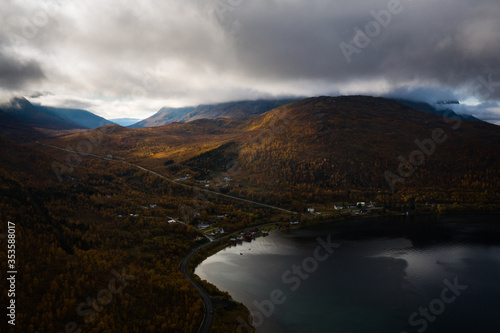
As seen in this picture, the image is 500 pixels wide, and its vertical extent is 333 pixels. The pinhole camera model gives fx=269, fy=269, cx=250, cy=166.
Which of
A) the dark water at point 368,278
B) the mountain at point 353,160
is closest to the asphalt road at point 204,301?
the dark water at point 368,278

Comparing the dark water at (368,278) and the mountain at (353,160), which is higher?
the mountain at (353,160)

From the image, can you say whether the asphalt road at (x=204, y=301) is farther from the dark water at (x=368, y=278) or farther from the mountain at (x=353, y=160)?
the mountain at (x=353, y=160)

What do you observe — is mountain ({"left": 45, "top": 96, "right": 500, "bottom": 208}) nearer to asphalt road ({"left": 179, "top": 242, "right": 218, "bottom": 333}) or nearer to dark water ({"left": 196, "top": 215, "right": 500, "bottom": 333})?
dark water ({"left": 196, "top": 215, "right": 500, "bottom": 333})

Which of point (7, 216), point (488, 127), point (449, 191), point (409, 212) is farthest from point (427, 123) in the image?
point (7, 216)

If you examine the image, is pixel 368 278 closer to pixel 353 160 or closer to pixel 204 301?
pixel 204 301

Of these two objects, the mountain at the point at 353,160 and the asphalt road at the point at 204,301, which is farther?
the mountain at the point at 353,160

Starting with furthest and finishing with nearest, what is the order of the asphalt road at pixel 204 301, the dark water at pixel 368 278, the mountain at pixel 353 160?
the mountain at pixel 353 160, the dark water at pixel 368 278, the asphalt road at pixel 204 301

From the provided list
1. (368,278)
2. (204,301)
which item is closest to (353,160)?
(368,278)

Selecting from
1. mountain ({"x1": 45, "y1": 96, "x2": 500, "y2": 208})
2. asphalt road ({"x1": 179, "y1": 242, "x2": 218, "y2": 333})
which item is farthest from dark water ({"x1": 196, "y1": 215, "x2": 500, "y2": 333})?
mountain ({"x1": 45, "y1": 96, "x2": 500, "y2": 208})
